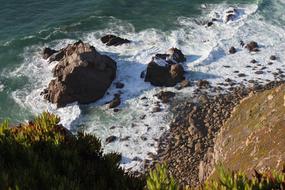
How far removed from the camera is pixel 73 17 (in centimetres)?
6378

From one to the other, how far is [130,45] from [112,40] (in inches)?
80.9

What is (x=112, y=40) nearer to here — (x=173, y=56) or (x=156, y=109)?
(x=173, y=56)

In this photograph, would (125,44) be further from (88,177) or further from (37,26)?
(88,177)

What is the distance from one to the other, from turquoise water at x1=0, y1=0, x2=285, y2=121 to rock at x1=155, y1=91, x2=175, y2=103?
1390 cm

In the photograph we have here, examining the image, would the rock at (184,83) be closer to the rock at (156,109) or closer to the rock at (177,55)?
the rock at (156,109)

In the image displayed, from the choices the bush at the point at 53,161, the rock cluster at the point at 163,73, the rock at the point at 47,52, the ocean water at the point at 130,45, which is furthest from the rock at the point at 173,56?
the bush at the point at 53,161

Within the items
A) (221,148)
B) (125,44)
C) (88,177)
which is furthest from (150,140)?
(88,177)

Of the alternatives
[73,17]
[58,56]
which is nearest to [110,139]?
[58,56]

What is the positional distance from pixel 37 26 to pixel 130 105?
65.1 ft

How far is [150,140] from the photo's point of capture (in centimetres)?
4391

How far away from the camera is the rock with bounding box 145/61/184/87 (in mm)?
50344

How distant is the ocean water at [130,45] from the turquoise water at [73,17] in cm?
11

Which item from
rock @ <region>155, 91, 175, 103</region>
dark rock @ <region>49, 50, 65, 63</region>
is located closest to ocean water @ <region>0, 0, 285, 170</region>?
rock @ <region>155, 91, 175, 103</region>

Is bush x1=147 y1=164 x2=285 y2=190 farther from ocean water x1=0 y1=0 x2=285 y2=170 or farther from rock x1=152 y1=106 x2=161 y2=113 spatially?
rock x1=152 y1=106 x2=161 y2=113
